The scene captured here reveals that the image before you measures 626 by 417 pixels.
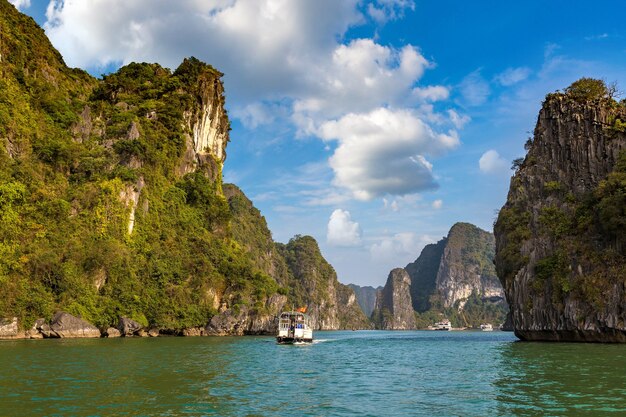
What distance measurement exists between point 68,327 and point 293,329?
21.9 m

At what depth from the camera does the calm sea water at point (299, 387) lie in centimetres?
1500

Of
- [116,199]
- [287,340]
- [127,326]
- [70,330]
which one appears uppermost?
[116,199]

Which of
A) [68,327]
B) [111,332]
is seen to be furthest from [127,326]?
[68,327]

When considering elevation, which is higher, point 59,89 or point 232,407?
point 59,89

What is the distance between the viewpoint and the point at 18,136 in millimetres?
56281

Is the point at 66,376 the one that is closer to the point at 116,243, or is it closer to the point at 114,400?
the point at 114,400

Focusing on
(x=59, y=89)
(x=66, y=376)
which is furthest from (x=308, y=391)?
(x=59, y=89)

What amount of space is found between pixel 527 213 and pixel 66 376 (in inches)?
2086

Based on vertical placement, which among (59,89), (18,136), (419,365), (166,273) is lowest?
(419,365)

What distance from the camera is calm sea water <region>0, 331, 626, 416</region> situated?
15.0 m

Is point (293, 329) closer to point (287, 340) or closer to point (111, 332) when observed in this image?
point (287, 340)

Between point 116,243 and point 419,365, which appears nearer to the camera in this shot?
point 419,365

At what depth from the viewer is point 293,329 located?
51000 mm

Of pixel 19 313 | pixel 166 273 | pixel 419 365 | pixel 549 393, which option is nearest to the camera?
pixel 549 393
